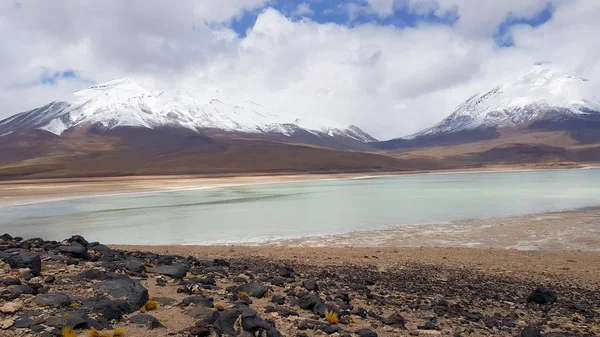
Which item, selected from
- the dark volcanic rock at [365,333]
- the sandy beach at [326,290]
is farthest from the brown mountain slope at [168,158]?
the dark volcanic rock at [365,333]

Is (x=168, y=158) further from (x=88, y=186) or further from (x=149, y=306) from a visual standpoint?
(x=149, y=306)

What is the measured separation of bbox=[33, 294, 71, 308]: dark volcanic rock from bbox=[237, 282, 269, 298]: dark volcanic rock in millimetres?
3178

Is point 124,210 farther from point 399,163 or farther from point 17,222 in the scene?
point 399,163

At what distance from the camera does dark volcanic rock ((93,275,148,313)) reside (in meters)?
7.66

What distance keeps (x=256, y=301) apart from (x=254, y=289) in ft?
1.55

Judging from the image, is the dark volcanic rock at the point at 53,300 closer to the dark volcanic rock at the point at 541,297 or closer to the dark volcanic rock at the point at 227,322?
the dark volcanic rock at the point at 227,322

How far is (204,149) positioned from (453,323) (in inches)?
6618

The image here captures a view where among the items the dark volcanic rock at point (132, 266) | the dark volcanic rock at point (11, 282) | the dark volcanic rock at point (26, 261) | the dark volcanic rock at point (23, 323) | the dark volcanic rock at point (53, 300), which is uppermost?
the dark volcanic rock at point (26, 261)

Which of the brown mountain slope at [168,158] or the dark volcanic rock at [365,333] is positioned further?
the brown mountain slope at [168,158]

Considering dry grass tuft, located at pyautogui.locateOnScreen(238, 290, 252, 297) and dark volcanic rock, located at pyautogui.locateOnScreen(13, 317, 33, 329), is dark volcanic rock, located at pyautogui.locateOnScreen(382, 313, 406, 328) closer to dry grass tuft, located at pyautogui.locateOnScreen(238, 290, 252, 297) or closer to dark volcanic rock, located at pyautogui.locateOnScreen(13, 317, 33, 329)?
dry grass tuft, located at pyautogui.locateOnScreen(238, 290, 252, 297)

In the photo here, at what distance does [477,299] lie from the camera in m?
10.5

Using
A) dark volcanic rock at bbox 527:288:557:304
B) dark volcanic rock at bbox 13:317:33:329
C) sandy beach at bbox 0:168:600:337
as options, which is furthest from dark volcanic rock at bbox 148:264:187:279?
dark volcanic rock at bbox 527:288:557:304

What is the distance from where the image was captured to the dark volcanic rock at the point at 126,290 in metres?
7.66

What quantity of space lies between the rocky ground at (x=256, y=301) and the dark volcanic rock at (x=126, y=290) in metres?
0.02
